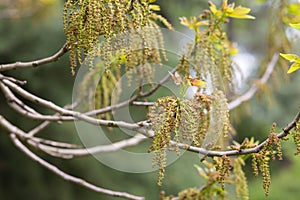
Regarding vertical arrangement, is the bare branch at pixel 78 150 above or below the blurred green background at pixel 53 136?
above

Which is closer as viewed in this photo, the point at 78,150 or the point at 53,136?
the point at 78,150

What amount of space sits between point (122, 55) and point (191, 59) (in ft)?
0.79

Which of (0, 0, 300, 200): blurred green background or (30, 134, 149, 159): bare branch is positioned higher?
(30, 134, 149, 159): bare branch

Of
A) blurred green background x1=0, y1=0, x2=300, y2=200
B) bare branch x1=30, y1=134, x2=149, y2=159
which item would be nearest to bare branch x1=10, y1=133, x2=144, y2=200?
bare branch x1=30, y1=134, x2=149, y2=159

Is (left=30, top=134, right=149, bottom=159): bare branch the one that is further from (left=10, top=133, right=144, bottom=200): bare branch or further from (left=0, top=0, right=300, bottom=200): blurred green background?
(left=0, top=0, right=300, bottom=200): blurred green background

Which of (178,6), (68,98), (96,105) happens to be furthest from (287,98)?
(96,105)

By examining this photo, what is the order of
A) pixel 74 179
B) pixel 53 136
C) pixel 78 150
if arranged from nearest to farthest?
pixel 74 179 → pixel 78 150 → pixel 53 136

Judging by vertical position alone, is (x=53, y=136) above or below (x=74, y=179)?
below

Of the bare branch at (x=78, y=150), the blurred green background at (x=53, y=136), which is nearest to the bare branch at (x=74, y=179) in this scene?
the bare branch at (x=78, y=150)

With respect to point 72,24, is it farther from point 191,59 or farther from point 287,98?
point 287,98

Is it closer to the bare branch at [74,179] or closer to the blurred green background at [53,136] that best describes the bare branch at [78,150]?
the bare branch at [74,179]

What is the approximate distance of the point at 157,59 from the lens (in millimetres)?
1354

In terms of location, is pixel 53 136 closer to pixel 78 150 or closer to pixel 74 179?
pixel 78 150

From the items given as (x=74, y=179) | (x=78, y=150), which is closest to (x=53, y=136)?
(x=78, y=150)
